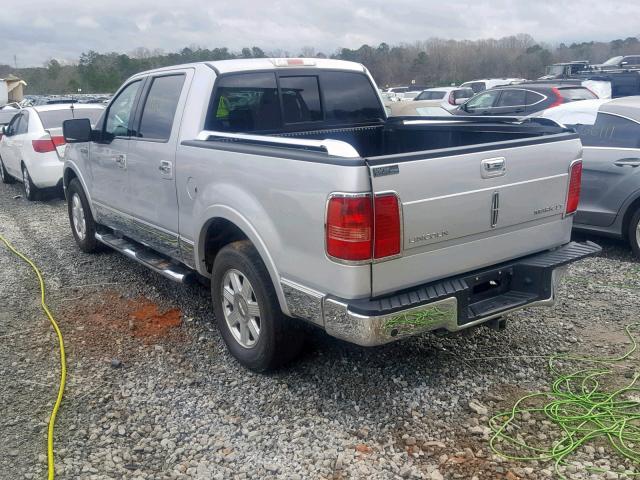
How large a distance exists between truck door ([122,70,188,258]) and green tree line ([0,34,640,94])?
4314 centimetres

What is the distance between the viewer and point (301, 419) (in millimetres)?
3689

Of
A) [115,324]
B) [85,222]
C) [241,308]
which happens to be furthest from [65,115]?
→ [241,308]

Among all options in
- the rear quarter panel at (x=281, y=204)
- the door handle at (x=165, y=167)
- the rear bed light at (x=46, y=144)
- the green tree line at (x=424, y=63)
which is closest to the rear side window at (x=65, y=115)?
the rear bed light at (x=46, y=144)

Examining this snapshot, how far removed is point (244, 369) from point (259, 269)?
83cm

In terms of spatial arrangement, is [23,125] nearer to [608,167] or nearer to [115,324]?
[115,324]

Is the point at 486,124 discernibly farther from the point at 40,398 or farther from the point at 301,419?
the point at 40,398

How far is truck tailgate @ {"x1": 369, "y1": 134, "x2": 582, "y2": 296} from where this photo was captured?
329 cm

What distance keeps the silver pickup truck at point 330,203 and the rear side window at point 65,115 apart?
Result: 5.63m

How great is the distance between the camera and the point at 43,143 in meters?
10.6

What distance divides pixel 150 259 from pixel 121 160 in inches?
35.7

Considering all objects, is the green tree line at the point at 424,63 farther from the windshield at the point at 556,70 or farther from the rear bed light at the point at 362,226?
the rear bed light at the point at 362,226

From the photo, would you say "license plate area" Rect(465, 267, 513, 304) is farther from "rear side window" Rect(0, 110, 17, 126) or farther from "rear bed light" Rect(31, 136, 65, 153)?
"rear side window" Rect(0, 110, 17, 126)

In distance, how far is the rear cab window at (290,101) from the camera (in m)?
4.72

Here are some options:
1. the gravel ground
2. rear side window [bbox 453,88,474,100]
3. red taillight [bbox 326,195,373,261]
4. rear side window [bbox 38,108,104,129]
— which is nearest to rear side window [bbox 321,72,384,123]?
the gravel ground
